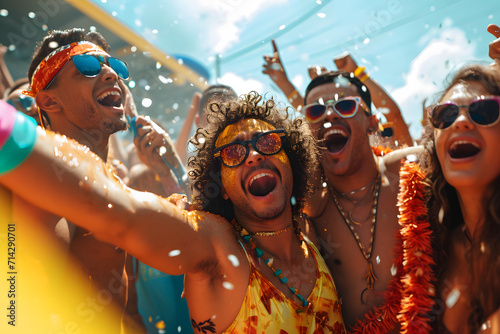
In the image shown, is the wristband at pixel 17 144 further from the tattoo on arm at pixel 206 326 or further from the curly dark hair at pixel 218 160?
the curly dark hair at pixel 218 160

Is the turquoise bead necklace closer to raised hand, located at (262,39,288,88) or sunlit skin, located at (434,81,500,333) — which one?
sunlit skin, located at (434,81,500,333)

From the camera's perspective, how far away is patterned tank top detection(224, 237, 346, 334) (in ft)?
5.18

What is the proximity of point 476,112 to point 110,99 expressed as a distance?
6.60 feet

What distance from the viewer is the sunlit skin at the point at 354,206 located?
6.92ft

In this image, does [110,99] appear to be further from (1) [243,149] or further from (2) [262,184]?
(2) [262,184]

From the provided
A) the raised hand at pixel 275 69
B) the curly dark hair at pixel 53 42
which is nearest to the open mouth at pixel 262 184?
the curly dark hair at pixel 53 42

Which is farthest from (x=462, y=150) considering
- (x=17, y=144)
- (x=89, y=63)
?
(x=89, y=63)

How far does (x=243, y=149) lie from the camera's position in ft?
6.40

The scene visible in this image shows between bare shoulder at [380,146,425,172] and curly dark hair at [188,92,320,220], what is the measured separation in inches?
21.8

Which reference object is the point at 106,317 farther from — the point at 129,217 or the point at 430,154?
the point at 430,154

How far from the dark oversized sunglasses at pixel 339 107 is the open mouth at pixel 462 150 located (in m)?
1.03

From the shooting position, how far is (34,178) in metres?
0.99

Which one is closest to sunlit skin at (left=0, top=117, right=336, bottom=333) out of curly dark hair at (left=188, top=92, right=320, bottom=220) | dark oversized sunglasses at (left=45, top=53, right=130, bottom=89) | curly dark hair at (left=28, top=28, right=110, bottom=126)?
curly dark hair at (left=188, top=92, right=320, bottom=220)

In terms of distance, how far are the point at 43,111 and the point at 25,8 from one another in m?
4.01
